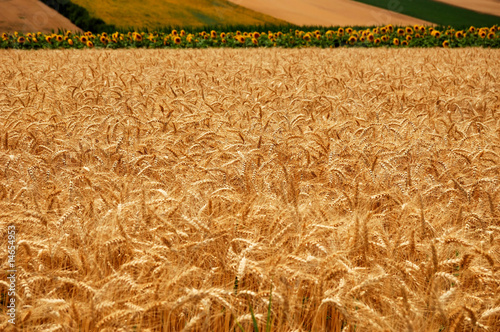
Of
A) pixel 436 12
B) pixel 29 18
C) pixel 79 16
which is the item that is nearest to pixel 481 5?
pixel 436 12

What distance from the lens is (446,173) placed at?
2.78m

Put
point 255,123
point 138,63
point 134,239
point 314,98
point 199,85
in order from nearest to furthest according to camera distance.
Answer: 1. point 134,239
2. point 255,123
3. point 314,98
4. point 199,85
5. point 138,63

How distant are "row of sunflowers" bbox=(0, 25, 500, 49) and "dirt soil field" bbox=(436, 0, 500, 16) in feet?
140

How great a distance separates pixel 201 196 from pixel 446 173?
159 cm

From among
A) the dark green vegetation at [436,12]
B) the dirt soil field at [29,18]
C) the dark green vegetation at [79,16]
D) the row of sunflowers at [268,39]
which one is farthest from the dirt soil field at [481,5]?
the dirt soil field at [29,18]

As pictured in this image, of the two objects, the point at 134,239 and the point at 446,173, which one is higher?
the point at 446,173

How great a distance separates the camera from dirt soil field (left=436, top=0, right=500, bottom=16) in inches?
2194

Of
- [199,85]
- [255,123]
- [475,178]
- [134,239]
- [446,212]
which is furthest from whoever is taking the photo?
[199,85]

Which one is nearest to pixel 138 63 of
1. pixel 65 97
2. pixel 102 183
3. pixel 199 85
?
pixel 199 85

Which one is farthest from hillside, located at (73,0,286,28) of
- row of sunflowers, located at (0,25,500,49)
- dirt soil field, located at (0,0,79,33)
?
row of sunflowers, located at (0,25,500,49)

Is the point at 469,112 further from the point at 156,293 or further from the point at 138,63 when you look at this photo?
the point at 138,63

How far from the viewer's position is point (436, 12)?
169 feet

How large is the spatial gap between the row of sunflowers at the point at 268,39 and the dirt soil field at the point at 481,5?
140ft

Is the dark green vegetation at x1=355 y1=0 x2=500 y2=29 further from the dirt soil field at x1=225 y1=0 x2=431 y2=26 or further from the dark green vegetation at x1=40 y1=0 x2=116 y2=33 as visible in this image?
the dark green vegetation at x1=40 y1=0 x2=116 y2=33
